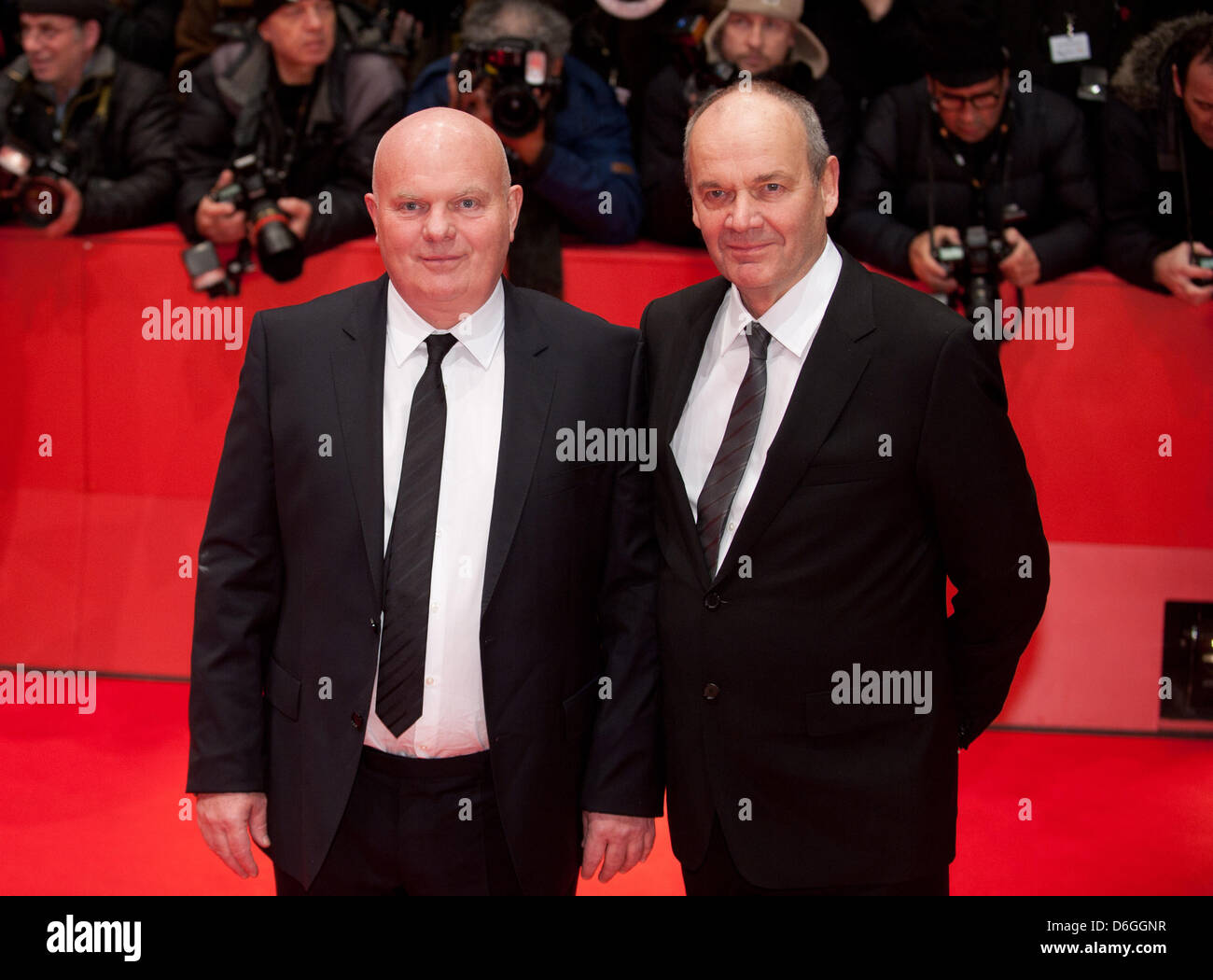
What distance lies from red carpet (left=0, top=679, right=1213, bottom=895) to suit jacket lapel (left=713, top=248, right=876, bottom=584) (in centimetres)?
163

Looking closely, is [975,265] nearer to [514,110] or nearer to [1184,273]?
[1184,273]

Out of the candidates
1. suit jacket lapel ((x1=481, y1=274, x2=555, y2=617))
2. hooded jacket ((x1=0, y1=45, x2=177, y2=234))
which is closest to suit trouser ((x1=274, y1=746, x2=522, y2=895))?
suit jacket lapel ((x1=481, y1=274, x2=555, y2=617))

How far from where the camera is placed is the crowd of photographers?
4000mm

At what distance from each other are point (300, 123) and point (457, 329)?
2.45m

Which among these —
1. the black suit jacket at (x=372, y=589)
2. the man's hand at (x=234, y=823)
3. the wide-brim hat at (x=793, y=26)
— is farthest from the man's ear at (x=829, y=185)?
the wide-brim hat at (x=793, y=26)

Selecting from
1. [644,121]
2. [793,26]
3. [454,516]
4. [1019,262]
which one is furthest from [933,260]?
[454,516]

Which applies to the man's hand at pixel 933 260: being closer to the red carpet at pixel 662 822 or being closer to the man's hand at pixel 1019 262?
the man's hand at pixel 1019 262

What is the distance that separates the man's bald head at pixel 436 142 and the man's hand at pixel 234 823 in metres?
1.02

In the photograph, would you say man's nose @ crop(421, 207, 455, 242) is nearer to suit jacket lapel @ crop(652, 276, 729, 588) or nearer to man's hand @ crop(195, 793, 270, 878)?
suit jacket lapel @ crop(652, 276, 729, 588)

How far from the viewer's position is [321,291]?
431 cm

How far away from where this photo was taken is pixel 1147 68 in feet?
13.4

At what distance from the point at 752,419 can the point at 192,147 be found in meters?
2.98

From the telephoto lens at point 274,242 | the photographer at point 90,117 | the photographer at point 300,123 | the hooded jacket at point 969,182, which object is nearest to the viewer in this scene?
the hooded jacket at point 969,182

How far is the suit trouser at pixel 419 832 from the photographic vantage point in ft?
6.97
